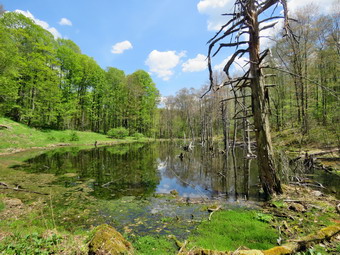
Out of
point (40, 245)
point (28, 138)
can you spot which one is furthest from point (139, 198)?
point (28, 138)

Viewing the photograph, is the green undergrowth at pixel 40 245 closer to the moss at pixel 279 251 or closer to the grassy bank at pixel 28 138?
the moss at pixel 279 251

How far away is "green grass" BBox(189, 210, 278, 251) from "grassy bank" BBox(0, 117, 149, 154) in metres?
20.2

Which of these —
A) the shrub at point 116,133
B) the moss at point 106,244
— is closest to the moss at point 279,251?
the moss at point 106,244

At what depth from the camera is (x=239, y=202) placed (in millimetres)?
6621

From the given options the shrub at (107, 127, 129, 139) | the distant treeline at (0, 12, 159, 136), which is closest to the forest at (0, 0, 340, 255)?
the distant treeline at (0, 12, 159, 136)

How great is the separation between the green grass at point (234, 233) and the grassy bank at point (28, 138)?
2017 centimetres

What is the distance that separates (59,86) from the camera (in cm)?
3341

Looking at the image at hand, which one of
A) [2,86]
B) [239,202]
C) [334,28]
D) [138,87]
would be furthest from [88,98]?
[334,28]

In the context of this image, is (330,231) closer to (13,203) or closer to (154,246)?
(154,246)

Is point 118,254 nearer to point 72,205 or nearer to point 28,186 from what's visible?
point 72,205

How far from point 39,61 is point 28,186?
→ 25.0m

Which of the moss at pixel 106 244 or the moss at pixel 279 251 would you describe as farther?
the moss at pixel 106 244

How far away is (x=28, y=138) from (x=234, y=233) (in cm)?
2568

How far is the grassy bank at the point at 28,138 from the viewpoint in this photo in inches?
701
